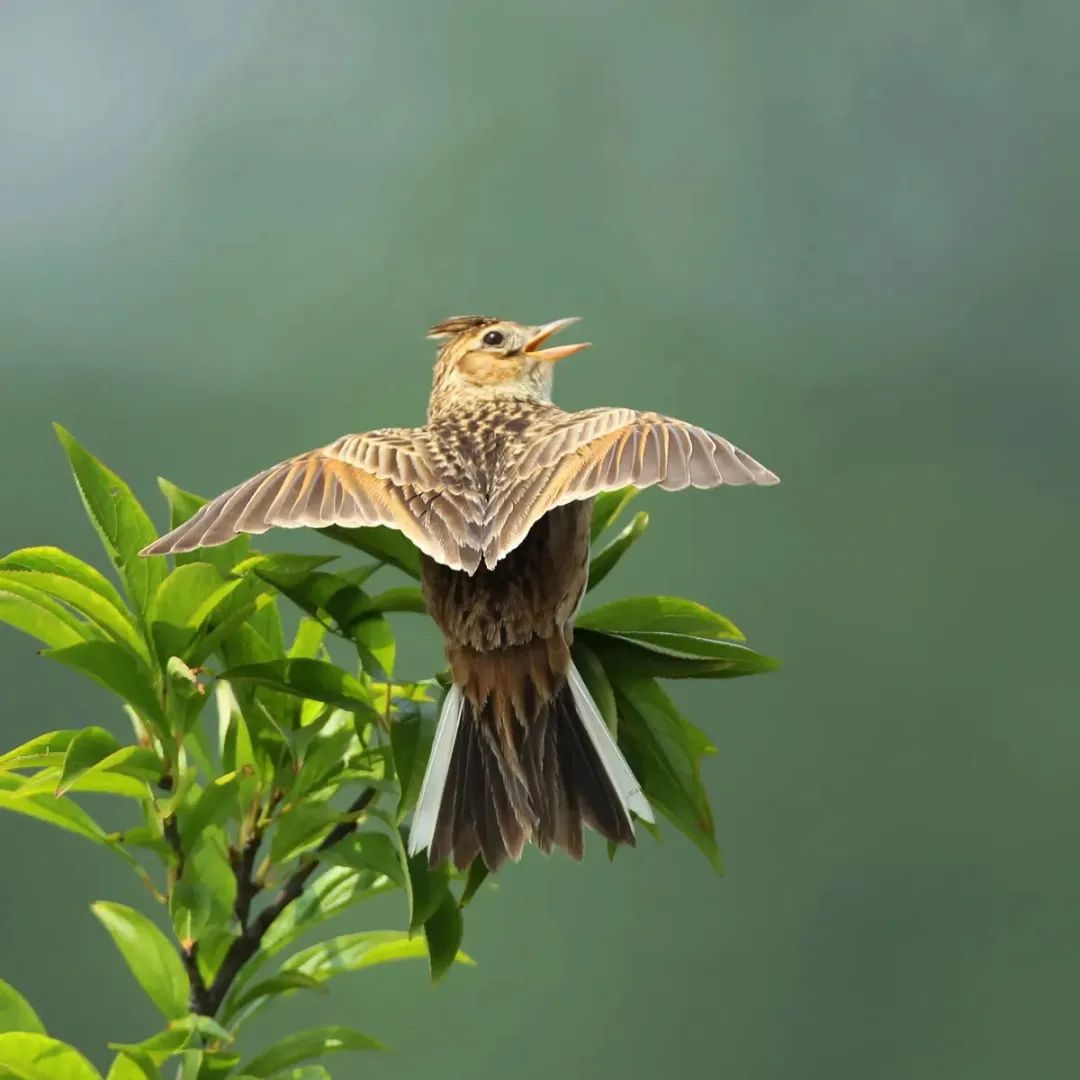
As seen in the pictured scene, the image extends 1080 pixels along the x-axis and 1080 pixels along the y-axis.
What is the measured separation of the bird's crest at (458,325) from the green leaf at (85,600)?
25.2 inches

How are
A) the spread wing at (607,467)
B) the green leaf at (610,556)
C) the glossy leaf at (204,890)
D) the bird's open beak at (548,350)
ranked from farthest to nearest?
the bird's open beak at (548,350), the green leaf at (610,556), the glossy leaf at (204,890), the spread wing at (607,467)

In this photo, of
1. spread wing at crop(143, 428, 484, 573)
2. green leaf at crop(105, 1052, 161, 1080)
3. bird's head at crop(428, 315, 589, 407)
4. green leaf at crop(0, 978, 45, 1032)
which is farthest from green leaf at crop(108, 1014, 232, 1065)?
bird's head at crop(428, 315, 589, 407)

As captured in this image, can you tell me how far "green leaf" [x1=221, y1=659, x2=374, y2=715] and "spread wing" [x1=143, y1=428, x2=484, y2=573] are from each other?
0.38 ft

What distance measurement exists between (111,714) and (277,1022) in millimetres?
768

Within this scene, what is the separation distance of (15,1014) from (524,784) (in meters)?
0.46

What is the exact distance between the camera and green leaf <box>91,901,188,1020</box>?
1.09 meters

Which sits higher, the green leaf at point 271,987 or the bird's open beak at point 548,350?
the bird's open beak at point 548,350

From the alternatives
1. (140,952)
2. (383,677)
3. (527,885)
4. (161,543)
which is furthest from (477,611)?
(527,885)

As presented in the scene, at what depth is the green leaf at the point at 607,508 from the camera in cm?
122

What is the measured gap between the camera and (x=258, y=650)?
113cm

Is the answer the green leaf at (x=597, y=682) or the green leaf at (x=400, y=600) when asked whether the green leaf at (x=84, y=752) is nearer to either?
the green leaf at (x=400, y=600)

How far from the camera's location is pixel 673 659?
1.05m

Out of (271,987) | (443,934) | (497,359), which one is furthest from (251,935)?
(497,359)

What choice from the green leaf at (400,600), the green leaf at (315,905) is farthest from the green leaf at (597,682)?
the green leaf at (315,905)
